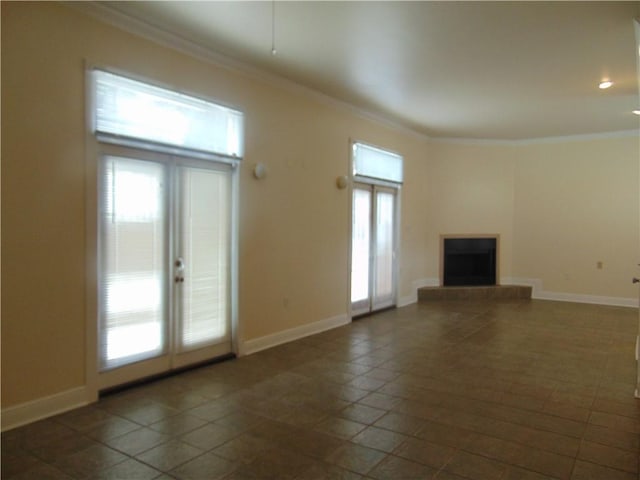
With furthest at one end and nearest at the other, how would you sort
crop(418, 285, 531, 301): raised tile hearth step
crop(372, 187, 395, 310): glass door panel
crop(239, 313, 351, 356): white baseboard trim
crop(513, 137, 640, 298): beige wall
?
crop(418, 285, 531, 301): raised tile hearth step
crop(513, 137, 640, 298): beige wall
crop(372, 187, 395, 310): glass door panel
crop(239, 313, 351, 356): white baseboard trim

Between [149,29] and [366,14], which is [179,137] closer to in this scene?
[149,29]

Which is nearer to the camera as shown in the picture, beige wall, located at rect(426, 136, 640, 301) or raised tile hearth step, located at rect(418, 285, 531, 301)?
beige wall, located at rect(426, 136, 640, 301)

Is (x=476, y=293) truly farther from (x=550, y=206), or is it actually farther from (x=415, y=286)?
(x=550, y=206)

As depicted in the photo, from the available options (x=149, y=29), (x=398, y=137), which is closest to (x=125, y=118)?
(x=149, y=29)

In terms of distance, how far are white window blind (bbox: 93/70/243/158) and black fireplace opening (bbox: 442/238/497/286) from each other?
16.9 feet

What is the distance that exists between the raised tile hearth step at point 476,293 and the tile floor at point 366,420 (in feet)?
9.57

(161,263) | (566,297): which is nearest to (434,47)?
(161,263)

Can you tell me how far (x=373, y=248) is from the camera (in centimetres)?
678

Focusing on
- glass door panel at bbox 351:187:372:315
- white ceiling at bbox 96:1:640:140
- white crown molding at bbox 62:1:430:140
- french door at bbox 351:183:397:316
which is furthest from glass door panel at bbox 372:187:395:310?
white crown molding at bbox 62:1:430:140

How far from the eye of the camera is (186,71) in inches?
Answer: 156

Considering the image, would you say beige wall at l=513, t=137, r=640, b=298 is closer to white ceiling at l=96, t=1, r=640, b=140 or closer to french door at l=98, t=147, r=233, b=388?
white ceiling at l=96, t=1, r=640, b=140

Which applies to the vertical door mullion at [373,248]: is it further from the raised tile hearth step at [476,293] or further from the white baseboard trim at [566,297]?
the white baseboard trim at [566,297]

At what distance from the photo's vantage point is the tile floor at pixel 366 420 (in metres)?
2.52

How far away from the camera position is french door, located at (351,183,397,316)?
641 centimetres
